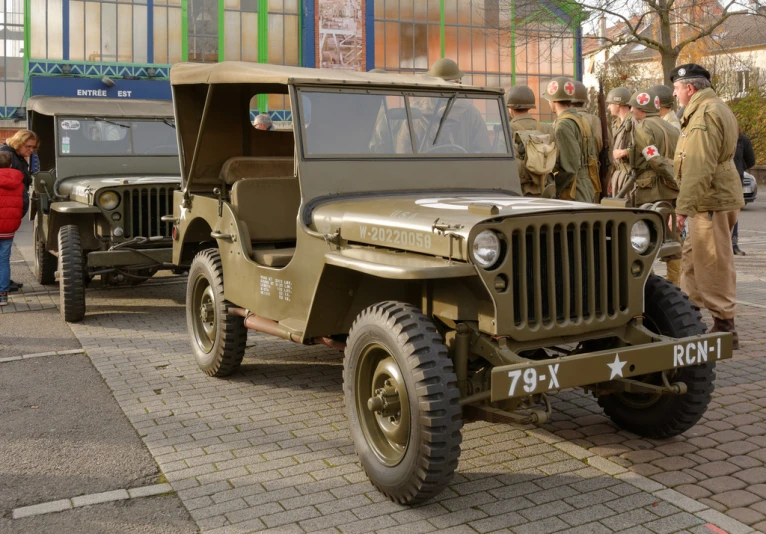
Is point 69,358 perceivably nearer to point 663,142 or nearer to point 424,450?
point 424,450

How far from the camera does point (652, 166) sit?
7.67 m

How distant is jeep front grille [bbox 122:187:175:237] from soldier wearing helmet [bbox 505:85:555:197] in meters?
3.40

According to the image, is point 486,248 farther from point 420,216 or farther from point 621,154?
point 621,154

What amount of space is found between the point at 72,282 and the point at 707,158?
214 inches

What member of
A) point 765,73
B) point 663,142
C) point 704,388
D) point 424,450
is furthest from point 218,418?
point 765,73

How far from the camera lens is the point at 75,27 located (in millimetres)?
26359

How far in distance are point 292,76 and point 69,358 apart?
303 centimetres

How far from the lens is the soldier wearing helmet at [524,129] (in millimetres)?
7133

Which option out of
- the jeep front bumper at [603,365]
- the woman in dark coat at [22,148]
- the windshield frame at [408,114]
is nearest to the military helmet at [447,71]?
the windshield frame at [408,114]

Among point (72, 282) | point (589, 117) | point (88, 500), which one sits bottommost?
point (88, 500)

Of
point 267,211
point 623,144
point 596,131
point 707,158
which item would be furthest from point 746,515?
point 596,131

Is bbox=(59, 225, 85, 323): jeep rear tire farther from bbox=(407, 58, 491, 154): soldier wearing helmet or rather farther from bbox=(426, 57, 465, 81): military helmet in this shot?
bbox=(407, 58, 491, 154): soldier wearing helmet

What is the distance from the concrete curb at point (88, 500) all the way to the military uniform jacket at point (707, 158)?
4232 mm

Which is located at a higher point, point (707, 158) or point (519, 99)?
point (519, 99)
